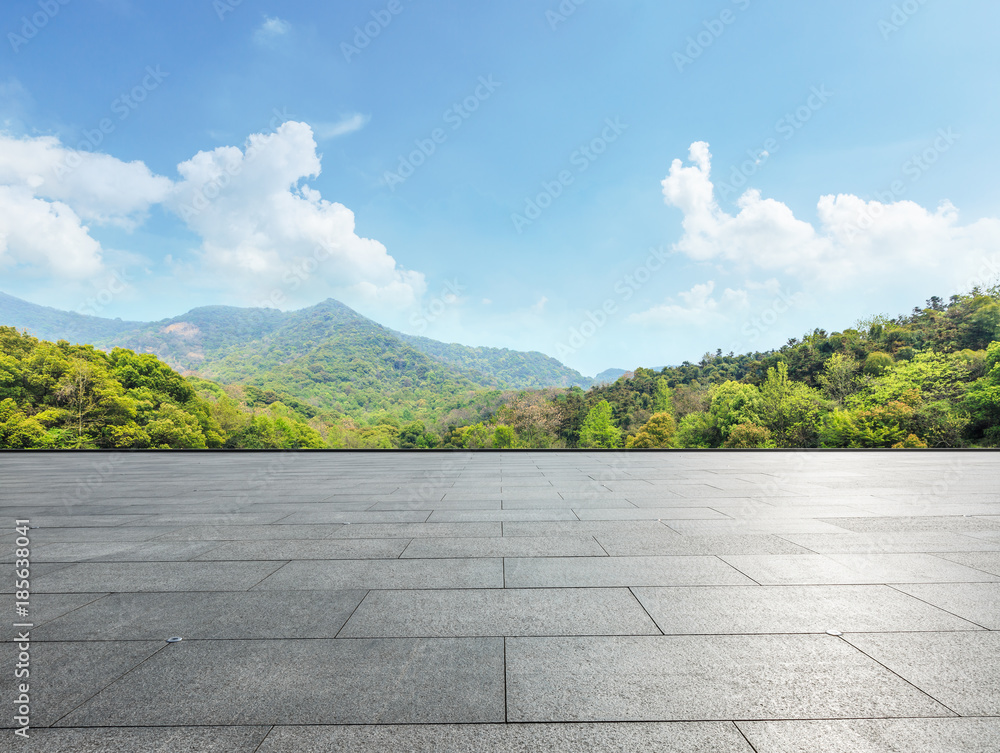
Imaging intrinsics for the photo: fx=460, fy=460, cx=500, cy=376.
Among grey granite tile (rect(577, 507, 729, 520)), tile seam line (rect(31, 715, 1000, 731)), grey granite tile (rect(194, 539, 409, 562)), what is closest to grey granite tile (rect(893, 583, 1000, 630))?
tile seam line (rect(31, 715, 1000, 731))

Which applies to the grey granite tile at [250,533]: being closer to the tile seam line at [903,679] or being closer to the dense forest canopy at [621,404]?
the tile seam line at [903,679]

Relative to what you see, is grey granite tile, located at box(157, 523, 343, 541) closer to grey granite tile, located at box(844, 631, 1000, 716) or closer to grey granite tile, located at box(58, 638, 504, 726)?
grey granite tile, located at box(58, 638, 504, 726)

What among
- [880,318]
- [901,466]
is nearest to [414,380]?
[880,318]

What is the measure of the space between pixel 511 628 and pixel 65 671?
2378 millimetres

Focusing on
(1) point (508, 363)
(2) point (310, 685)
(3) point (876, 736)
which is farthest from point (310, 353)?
(3) point (876, 736)

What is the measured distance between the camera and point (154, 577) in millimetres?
3752

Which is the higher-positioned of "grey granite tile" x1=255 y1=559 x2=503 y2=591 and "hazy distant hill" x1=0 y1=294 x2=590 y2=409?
"hazy distant hill" x1=0 y1=294 x2=590 y2=409

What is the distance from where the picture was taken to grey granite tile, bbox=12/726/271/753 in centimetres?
183

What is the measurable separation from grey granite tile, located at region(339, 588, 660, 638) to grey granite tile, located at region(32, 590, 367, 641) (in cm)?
24

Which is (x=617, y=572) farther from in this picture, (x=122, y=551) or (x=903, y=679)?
(x=122, y=551)

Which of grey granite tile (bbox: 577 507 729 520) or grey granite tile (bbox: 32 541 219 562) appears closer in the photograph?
Answer: grey granite tile (bbox: 32 541 219 562)

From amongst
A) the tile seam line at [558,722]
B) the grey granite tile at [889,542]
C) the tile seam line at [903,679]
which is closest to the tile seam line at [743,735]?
the tile seam line at [558,722]

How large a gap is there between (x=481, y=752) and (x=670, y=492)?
6537 mm

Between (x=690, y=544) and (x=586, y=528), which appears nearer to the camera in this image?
(x=690, y=544)
